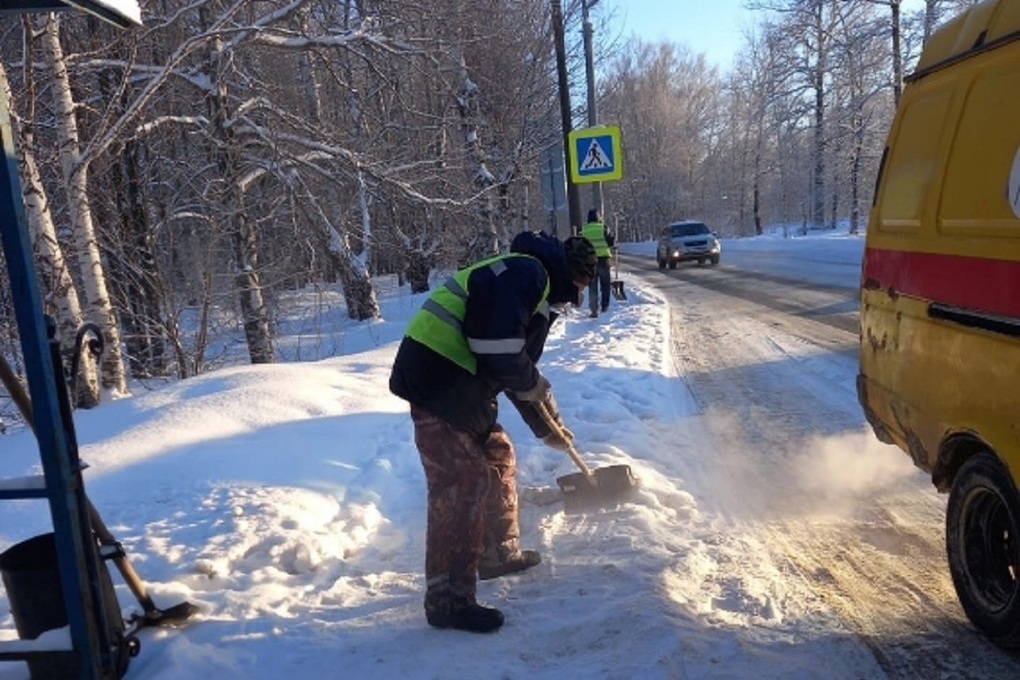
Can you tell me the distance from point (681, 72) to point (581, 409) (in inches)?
2727

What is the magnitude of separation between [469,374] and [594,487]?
1789 millimetres

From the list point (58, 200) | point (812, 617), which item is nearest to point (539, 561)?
point (812, 617)

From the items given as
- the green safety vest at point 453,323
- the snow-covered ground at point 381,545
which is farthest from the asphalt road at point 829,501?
the green safety vest at point 453,323

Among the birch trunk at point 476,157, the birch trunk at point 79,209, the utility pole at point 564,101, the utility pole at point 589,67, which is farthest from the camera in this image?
the birch trunk at point 476,157

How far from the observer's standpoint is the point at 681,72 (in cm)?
7094

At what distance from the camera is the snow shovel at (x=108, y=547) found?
2.86 metres

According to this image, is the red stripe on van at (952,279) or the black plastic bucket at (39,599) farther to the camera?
the black plastic bucket at (39,599)

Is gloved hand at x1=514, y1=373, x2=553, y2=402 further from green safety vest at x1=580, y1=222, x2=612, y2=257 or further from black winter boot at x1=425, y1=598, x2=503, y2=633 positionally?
green safety vest at x1=580, y1=222, x2=612, y2=257

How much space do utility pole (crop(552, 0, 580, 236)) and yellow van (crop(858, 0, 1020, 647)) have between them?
9.96 meters

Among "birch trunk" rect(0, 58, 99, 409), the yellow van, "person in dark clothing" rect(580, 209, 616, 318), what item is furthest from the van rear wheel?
"person in dark clothing" rect(580, 209, 616, 318)

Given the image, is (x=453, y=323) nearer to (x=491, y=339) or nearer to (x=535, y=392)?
(x=491, y=339)

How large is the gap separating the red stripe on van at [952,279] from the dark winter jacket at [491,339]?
150 cm

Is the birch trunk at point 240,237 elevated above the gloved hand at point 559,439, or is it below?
above

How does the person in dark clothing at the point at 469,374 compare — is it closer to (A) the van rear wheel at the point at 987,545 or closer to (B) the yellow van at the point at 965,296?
(B) the yellow van at the point at 965,296
